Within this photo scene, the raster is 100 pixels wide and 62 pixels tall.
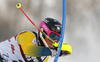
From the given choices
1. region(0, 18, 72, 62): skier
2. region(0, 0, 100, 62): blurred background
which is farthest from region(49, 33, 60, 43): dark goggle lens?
region(0, 0, 100, 62): blurred background

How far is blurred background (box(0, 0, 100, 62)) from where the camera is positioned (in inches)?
108

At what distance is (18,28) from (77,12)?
1145 millimetres

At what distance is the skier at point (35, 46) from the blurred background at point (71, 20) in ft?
4.84

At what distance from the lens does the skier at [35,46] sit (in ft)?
3.22

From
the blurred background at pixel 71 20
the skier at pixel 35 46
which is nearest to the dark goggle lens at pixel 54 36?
the skier at pixel 35 46

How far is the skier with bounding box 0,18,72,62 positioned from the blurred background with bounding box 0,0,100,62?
1475mm

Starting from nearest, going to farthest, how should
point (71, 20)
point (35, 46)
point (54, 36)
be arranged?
point (35, 46) < point (54, 36) < point (71, 20)

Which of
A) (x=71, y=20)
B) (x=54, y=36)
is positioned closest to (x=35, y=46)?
(x=54, y=36)

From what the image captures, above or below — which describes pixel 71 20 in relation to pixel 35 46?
above

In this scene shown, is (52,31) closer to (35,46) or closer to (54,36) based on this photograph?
(54,36)

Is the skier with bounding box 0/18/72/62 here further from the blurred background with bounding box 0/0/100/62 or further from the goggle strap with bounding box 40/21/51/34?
the blurred background with bounding box 0/0/100/62

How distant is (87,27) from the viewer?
2.91 m

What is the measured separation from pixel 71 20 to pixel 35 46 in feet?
6.74

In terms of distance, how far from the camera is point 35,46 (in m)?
1.02
